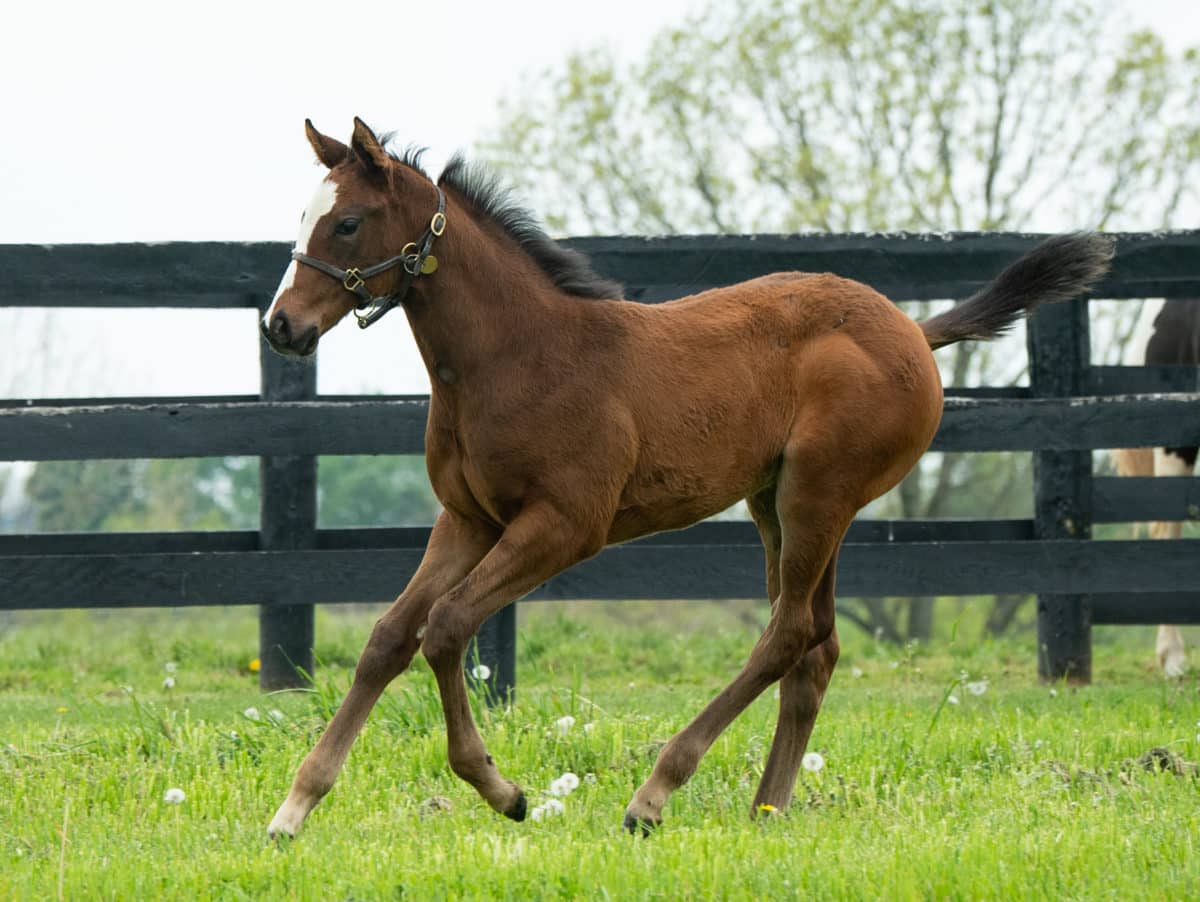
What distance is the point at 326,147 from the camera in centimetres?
402

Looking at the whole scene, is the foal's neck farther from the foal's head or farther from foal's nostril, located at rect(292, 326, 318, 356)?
foal's nostril, located at rect(292, 326, 318, 356)

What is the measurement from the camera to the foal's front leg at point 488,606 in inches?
151

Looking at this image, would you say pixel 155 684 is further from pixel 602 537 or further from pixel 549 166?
pixel 549 166

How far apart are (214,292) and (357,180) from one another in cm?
250

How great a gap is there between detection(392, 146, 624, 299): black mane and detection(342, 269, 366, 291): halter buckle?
1.82 feet

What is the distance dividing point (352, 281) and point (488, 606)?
3.12ft

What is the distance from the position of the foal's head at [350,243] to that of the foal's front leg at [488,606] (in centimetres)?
74

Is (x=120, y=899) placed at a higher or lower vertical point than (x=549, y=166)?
lower

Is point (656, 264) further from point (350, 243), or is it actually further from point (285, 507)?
point (350, 243)

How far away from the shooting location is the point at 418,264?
3979mm

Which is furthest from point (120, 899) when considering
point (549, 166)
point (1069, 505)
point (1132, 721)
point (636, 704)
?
point (549, 166)

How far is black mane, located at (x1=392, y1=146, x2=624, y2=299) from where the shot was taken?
4312 mm

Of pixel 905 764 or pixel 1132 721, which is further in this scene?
pixel 1132 721

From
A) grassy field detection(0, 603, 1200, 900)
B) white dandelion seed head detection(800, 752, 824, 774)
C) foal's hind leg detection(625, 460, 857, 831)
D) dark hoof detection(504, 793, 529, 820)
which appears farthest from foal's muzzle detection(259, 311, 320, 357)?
white dandelion seed head detection(800, 752, 824, 774)
